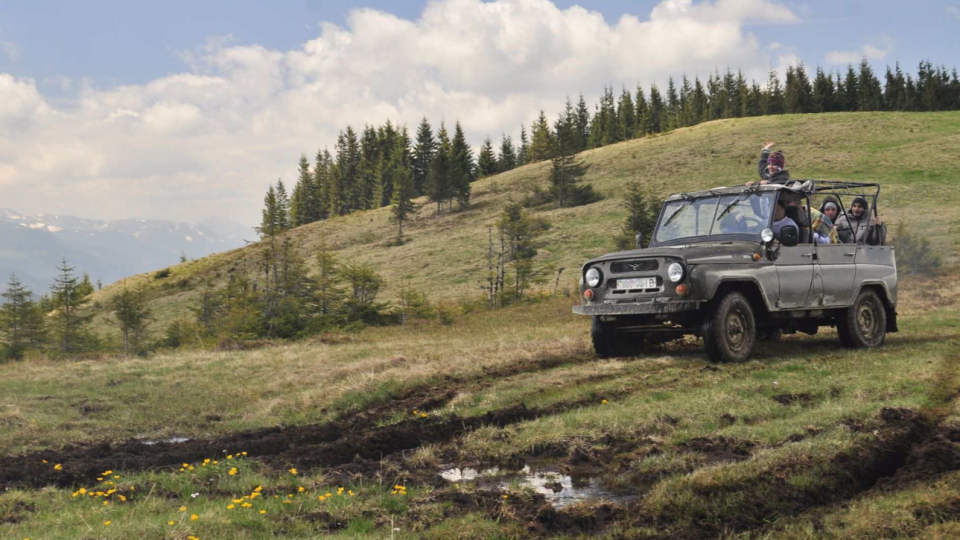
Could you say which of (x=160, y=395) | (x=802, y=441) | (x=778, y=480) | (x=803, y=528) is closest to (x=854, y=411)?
(x=802, y=441)

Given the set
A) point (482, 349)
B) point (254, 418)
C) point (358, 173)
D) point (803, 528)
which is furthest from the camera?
point (358, 173)

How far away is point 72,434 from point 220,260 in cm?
7332

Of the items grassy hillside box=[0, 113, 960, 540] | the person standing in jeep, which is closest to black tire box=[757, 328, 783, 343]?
grassy hillside box=[0, 113, 960, 540]

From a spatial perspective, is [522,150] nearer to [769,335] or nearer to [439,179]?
[439,179]

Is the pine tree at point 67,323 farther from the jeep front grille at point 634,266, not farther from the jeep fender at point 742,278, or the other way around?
the jeep fender at point 742,278

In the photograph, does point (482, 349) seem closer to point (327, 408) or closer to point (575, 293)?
point (327, 408)

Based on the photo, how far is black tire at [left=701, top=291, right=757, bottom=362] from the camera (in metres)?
9.95

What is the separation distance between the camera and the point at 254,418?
995cm

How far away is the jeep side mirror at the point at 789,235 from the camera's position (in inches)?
396

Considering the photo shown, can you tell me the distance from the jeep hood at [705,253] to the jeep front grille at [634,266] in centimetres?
9

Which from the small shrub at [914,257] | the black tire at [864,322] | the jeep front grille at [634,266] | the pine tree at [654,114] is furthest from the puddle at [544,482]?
the pine tree at [654,114]

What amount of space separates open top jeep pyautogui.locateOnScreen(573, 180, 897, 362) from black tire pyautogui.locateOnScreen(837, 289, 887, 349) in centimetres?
2

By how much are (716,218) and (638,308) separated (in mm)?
2355

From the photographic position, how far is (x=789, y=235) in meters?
10.1
